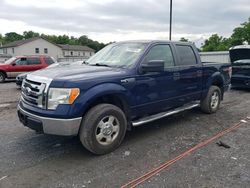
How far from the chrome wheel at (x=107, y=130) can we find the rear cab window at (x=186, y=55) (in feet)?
6.86

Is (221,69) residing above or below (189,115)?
above

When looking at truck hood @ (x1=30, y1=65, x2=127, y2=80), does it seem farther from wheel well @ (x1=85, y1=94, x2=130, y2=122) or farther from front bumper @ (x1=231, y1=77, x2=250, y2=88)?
front bumper @ (x1=231, y1=77, x2=250, y2=88)

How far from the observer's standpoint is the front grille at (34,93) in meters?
3.54

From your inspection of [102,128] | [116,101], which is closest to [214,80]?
[116,101]

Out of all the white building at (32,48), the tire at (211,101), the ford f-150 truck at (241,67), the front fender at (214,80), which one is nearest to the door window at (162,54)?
the front fender at (214,80)

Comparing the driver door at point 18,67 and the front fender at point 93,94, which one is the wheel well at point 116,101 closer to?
the front fender at point 93,94

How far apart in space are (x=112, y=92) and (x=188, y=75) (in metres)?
2.24

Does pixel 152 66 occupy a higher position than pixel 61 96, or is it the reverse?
pixel 152 66

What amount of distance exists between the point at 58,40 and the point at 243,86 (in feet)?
278

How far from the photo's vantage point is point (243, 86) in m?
10.0

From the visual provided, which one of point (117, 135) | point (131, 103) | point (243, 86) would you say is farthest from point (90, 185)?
point (243, 86)

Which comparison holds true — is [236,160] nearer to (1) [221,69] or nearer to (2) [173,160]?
(2) [173,160]

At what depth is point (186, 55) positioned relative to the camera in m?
5.50

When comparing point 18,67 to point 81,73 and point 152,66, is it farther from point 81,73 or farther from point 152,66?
point 152,66
